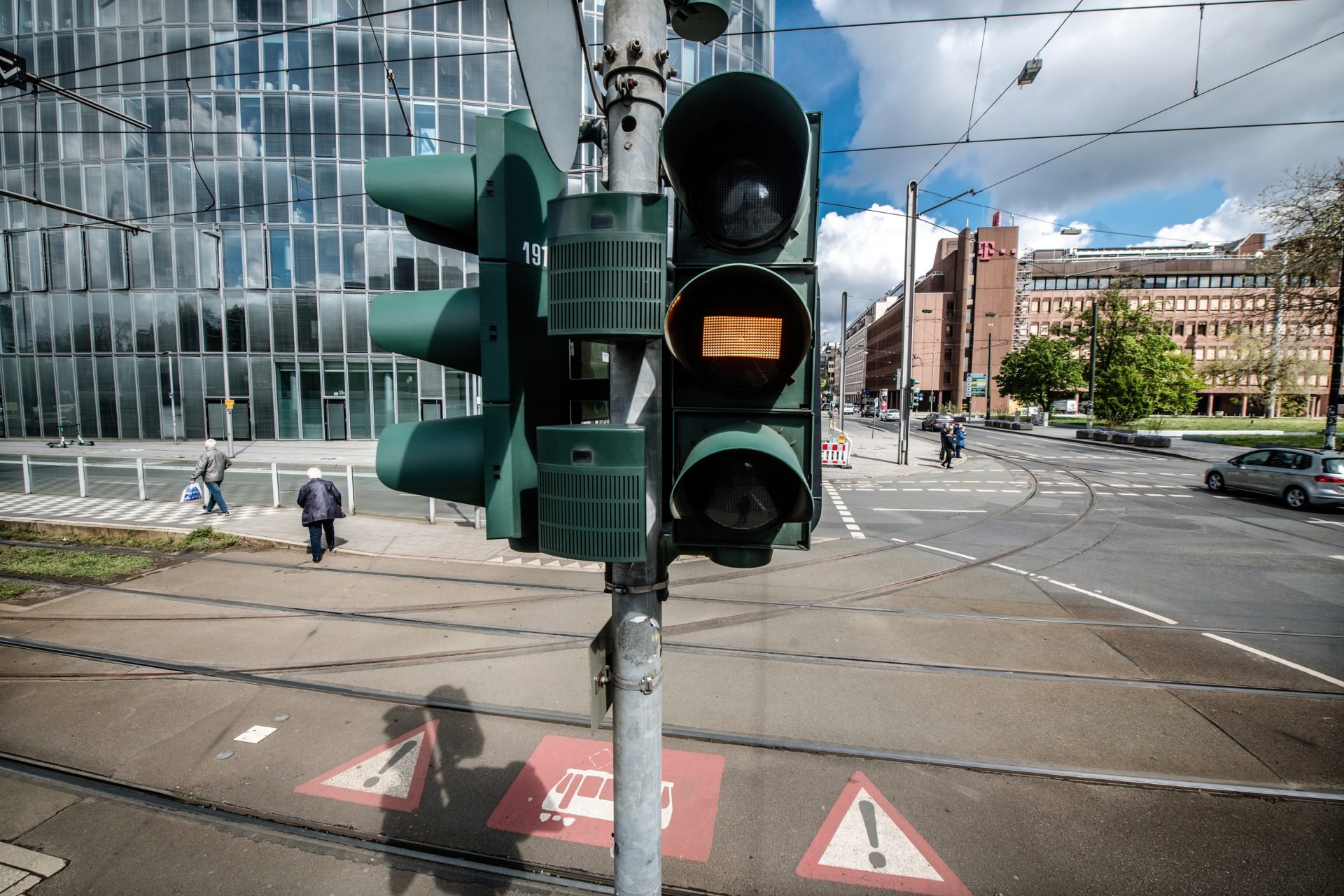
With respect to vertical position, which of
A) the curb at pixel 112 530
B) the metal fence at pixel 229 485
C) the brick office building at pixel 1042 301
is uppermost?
the brick office building at pixel 1042 301

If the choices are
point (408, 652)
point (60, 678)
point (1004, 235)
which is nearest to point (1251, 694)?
point (408, 652)

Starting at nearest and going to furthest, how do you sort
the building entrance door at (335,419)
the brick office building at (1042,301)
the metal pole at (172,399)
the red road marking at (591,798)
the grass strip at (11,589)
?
1. the red road marking at (591,798)
2. the grass strip at (11,589)
3. the metal pole at (172,399)
4. the building entrance door at (335,419)
5. the brick office building at (1042,301)

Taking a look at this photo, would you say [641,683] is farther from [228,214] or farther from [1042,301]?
[1042,301]

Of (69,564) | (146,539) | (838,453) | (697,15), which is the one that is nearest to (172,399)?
(146,539)

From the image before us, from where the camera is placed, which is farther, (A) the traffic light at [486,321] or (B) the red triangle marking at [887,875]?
(B) the red triangle marking at [887,875]

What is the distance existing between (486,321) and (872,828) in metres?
3.61

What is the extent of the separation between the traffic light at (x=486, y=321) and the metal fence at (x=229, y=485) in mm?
9978

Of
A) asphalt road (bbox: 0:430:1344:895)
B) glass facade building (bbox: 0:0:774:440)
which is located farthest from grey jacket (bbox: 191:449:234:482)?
glass facade building (bbox: 0:0:774:440)

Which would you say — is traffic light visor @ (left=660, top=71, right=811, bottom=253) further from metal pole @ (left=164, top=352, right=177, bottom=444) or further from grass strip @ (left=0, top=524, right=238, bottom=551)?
metal pole @ (left=164, top=352, right=177, bottom=444)

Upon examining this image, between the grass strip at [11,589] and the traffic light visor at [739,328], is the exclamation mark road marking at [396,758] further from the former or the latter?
the grass strip at [11,589]

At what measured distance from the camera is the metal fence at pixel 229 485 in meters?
12.7

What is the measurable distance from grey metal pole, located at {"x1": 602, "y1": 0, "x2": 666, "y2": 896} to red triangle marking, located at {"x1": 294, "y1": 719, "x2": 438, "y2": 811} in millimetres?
2663

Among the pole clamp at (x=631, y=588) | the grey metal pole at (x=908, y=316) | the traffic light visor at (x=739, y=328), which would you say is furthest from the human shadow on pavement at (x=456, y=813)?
the grey metal pole at (x=908, y=316)

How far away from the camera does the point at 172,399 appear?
28344mm
